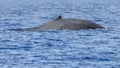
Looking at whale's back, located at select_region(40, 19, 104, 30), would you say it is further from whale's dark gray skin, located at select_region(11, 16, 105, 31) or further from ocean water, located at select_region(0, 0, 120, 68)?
ocean water, located at select_region(0, 0, 120, 68)

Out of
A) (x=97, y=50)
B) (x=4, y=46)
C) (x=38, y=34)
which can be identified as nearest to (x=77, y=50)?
(x=97, y=50)

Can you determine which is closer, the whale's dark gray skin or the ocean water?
the ocean water

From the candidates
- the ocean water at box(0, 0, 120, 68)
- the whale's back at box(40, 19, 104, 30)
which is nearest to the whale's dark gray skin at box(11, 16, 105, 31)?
the whale's back at box(40, 19, 104, 30)

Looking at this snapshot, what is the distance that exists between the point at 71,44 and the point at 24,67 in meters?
8.01

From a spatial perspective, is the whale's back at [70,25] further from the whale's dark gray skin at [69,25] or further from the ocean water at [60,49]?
the ocean water at [60,49]

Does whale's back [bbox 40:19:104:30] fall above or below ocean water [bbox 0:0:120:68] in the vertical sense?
A: above

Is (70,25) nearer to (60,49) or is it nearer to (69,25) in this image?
(69,25)

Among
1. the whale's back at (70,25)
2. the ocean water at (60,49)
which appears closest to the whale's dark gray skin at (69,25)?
the whale's back at (70,25)

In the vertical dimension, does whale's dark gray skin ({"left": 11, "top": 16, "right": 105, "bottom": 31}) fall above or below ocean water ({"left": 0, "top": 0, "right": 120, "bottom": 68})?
above

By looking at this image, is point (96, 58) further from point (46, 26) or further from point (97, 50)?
point (46, 26)

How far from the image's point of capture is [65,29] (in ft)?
152

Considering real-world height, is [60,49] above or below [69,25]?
below

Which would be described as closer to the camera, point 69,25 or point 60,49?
point 60,49

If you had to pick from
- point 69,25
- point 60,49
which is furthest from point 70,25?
point 60,49
